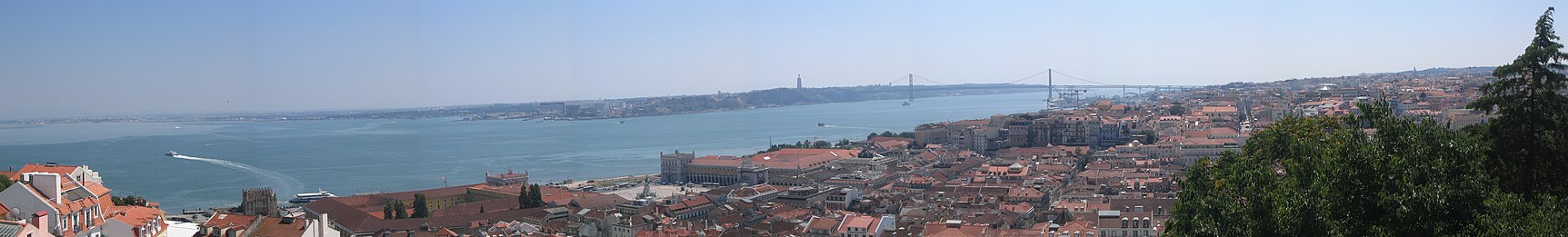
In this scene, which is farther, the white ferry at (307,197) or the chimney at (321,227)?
the white ferry at (307,197)

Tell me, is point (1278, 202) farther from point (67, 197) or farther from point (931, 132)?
point (931, 132)

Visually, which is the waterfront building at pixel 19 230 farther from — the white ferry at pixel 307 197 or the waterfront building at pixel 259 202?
the white ferry at pixel 307 197

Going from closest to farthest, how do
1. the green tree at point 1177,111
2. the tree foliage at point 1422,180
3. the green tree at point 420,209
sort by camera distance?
the tree foliage at point 1422,180, the green tree at point 420,209, the green tree at point 1177,111

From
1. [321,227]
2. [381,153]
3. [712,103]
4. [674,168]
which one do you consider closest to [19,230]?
[321,227]

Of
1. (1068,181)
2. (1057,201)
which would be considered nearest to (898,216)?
(1057,201)

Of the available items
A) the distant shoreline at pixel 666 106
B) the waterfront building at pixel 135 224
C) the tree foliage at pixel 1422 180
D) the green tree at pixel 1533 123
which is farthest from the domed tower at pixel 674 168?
the distant shoreline at pixel 666 106
